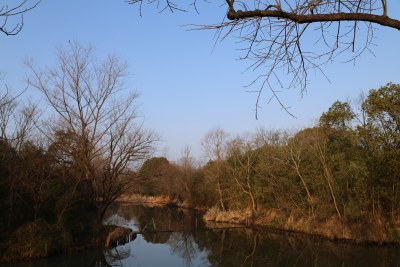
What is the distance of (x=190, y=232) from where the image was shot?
22.7 metres

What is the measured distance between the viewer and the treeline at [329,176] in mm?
17219

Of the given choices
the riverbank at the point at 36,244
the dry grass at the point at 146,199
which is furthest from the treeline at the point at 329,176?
the dry grass at the point at 146,199

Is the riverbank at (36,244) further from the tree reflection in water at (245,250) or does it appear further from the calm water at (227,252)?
the tree reflection in water at (245,250)

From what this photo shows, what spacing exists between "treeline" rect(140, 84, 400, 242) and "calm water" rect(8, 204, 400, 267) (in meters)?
1.74

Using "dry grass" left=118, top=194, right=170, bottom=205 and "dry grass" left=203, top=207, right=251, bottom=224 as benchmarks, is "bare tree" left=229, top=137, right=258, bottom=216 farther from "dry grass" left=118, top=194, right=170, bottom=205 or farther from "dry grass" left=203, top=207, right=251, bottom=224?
"dry grass" left=118, top=194, right=170, bottom=205

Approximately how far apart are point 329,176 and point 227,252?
266 inches

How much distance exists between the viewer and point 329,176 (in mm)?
20156

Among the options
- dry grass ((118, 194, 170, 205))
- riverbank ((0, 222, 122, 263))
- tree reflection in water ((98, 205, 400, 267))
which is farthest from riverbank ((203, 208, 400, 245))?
dry grass ((118, 194, 170, 205))

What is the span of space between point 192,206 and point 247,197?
37.6ft

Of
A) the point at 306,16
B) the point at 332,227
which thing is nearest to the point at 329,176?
the point at 332,227

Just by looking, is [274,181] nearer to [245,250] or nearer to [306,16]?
[245,250]

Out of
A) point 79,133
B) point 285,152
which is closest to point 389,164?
point 285,152

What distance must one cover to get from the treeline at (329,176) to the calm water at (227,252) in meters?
1.74

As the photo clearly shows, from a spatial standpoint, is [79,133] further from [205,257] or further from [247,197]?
[247,197]
